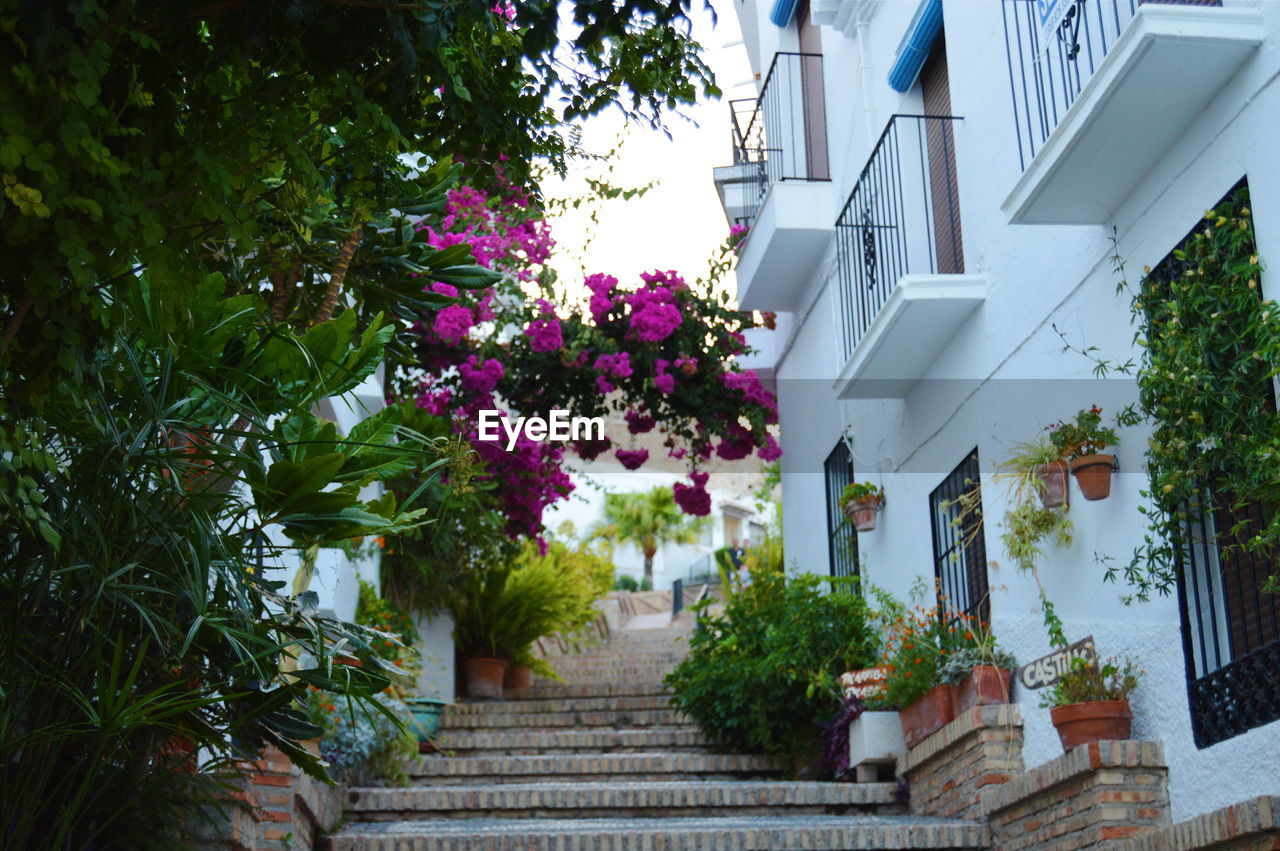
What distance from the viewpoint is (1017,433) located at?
671 centimetres

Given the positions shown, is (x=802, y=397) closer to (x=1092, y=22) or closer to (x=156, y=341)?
(x=1092, y=22)

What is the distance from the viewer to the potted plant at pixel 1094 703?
218 inches

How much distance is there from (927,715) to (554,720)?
12.2 feet

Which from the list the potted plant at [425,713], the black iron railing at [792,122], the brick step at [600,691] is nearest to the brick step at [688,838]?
the potted plant at [425,713]

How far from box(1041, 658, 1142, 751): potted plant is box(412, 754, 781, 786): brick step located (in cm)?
325

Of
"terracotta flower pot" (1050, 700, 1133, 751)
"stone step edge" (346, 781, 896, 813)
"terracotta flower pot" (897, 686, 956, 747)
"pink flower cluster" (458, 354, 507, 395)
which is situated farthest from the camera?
"pink flower cluster" (458, 354, 507, 395)

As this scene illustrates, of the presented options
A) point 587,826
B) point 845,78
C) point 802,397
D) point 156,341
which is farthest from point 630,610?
point 156,341

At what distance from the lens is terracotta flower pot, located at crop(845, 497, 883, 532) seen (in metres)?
9.16

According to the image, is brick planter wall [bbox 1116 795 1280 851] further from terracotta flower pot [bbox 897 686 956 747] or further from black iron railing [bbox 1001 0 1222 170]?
black iron railing [bbox 1001 0 1222 170]

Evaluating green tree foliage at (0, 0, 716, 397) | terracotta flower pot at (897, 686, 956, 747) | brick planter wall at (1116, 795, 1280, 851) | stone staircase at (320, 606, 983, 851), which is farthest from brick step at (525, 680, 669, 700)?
green tree foliage at (0, 0, 716, 397)

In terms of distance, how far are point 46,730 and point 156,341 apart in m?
0.94

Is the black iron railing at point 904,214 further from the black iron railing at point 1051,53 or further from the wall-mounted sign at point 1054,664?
A: the wall-mounted sign at point 1054,664

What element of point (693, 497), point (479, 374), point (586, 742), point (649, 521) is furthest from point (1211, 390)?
point (649, 521)

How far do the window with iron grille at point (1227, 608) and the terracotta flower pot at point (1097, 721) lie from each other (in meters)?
0.47
